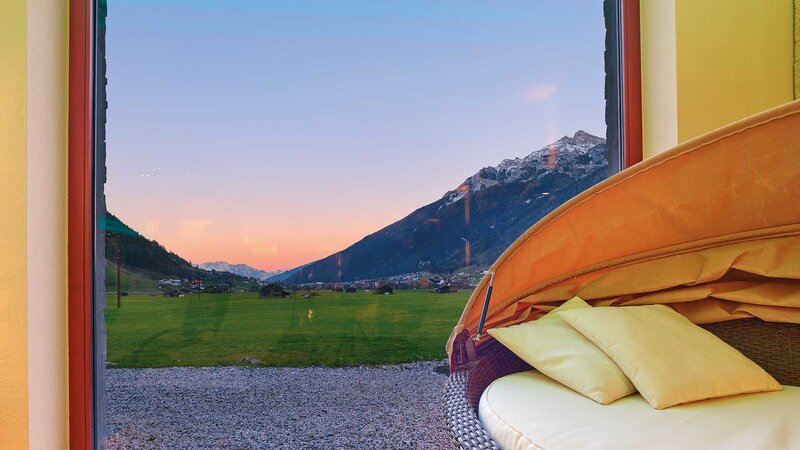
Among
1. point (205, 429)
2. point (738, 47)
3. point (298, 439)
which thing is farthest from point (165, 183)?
point (738, 47)

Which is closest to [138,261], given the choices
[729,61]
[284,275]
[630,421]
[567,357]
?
[284,275]

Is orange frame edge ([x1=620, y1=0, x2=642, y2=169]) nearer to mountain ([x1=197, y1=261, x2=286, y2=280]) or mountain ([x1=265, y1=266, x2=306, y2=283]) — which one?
mountain ([x1=265, y1=266, x2=306, y2=283])

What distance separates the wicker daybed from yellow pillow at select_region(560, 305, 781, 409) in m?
0.20

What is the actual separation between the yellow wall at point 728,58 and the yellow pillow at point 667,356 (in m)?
0.88

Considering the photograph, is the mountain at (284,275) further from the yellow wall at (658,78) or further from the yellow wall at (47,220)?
the yellow wall at (658,78)

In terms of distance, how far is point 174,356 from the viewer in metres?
1.90

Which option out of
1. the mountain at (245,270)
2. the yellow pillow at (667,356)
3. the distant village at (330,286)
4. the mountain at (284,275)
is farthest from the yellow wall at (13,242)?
the yellow pillow at (667,356)

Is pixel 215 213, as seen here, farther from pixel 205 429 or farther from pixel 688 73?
pixel 688 73

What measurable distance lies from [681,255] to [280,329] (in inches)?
54.2

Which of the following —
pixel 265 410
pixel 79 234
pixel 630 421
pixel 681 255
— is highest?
pixel 79 234

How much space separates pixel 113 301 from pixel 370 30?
1.40 metres

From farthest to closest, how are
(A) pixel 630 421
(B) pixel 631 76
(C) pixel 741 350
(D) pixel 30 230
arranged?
(B) pixel 631 76 < (D) pixel 30 230 < (C) pixel 741 350 < (A) pixel 630 421

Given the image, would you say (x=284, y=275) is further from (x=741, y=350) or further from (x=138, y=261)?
(x=741, y=350)

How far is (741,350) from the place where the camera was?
1.60 meters
